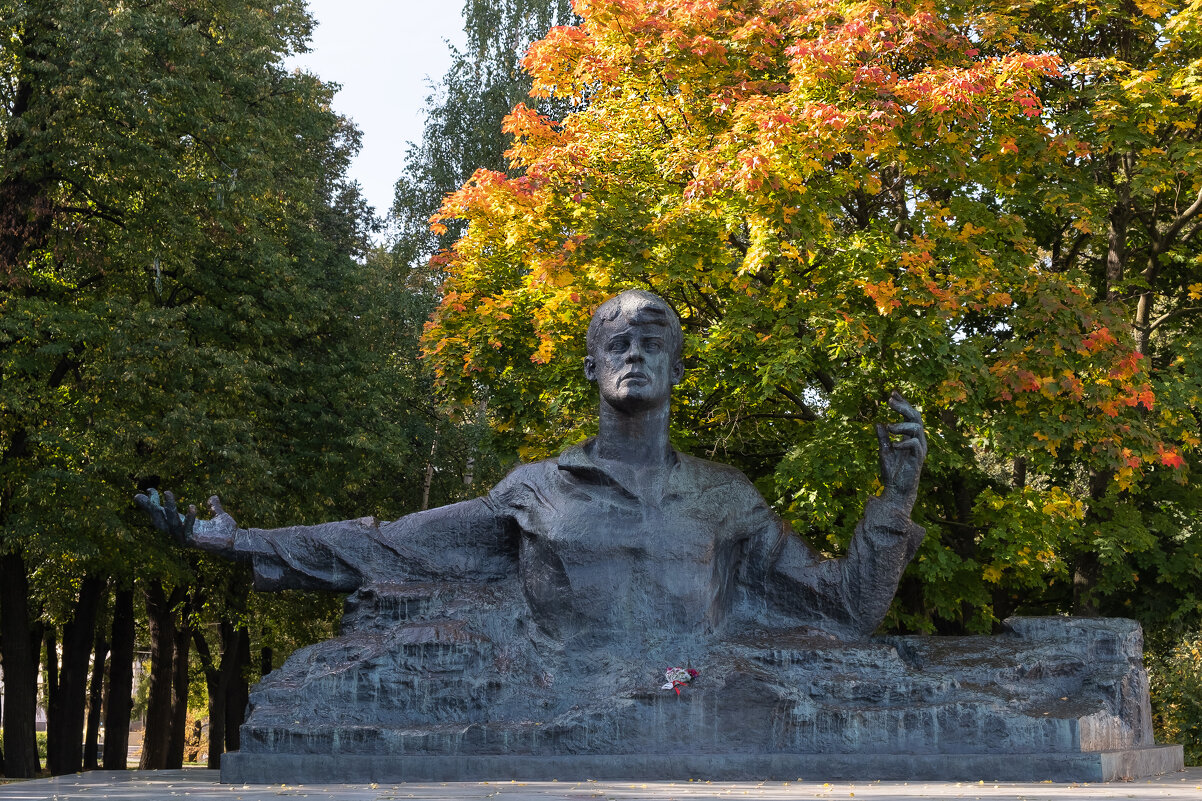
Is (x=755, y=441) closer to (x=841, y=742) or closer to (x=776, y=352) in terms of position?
(x=776, y=352)

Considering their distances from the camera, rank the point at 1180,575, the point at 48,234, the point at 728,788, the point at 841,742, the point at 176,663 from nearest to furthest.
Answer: the point at 728,788 → the point at 841,742 → the point at 1180,575 → the point at 48,234 → the point at 176,663

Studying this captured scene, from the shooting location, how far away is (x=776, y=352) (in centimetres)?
1292

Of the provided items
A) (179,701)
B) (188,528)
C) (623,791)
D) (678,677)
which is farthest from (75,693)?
(623,791)

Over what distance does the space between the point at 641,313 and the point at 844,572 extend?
2.59m

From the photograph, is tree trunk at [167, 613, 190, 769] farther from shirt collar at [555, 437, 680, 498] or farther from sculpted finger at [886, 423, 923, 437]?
sculpted finger at [886, 423, 923, 437]

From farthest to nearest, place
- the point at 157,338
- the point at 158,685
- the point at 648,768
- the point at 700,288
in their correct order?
1. the point at 158,685
2. the point at 157,338
3. the point at 700,288
4. the point at 648,768

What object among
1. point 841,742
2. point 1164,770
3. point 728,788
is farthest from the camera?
point 1164,770

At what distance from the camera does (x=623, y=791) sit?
7309 mm

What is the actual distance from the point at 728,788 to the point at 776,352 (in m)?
6.05

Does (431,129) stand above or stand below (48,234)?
above

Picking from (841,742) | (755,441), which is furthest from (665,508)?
(755,441)

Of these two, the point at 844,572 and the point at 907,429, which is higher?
the point at 907,429

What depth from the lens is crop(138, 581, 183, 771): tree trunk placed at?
67.9 feet

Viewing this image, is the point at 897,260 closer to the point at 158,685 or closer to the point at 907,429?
the point at 907,429
